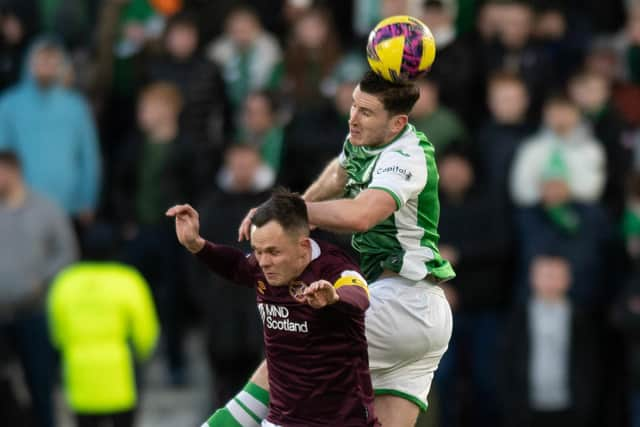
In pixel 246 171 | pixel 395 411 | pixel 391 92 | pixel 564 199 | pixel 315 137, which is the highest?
pixel 391 92

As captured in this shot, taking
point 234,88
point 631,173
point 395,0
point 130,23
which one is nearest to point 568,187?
point 631,173

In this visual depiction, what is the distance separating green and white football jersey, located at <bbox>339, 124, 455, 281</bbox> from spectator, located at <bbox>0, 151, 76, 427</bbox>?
5266 millimetres

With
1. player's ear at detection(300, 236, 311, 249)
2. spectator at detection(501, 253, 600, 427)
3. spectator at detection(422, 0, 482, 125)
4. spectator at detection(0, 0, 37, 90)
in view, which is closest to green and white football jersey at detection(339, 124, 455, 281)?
player's ear at detection(300, 236, 311, 249)

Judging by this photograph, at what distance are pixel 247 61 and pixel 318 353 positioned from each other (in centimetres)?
717

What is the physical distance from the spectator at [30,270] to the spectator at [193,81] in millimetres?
1513

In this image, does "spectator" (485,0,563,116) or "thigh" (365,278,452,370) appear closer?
"thigh" (365,278,452,370)

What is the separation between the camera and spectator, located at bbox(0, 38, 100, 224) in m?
12.8

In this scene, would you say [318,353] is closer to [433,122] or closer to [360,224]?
[360,224]

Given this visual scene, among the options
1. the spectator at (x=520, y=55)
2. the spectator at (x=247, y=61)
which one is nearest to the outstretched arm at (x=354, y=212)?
the spectator at (x=520, y=55)

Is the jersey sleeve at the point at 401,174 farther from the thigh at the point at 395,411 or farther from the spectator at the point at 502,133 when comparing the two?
the spectator at the point at 502,133

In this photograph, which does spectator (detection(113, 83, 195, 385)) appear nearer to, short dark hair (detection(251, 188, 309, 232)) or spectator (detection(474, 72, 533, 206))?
spectator (detection(474, 72, 533, 206))

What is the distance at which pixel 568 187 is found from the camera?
1182 centimetres

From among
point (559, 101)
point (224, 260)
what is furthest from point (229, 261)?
point (559, 101)

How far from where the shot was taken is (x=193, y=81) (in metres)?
13.1
